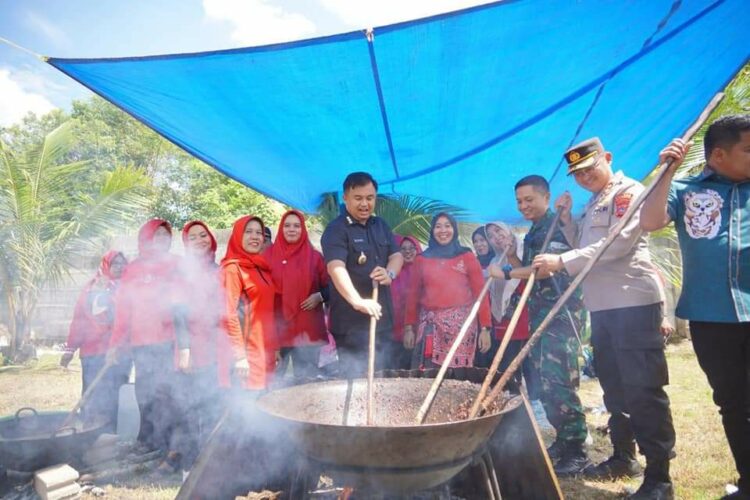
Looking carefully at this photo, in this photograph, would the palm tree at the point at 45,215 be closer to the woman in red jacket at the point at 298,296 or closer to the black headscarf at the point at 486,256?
the woman in red jacket at the point at 298,296

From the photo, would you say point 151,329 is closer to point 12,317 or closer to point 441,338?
point 441,338

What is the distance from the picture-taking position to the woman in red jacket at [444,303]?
138 inches

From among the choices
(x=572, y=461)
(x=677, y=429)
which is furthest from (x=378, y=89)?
(x=677, y=429)

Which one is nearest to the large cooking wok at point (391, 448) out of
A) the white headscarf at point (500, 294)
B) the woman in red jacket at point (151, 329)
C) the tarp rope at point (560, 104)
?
the woman in red jacket at point (151, 329)

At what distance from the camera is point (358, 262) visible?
2812mm

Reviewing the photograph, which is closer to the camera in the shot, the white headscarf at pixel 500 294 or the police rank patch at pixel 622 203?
the police rank patch at pixel 622 203

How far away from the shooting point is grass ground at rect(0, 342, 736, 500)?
2.64m

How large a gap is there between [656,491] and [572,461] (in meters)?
0.62

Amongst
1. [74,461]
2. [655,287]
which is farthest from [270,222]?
[655,287]

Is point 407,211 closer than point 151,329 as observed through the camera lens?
No

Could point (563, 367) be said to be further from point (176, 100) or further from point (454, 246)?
point (176, 100)

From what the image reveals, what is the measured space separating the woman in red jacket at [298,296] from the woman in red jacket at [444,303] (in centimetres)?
76

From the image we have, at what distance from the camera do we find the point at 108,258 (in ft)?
12.5

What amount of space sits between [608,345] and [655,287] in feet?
1.54
